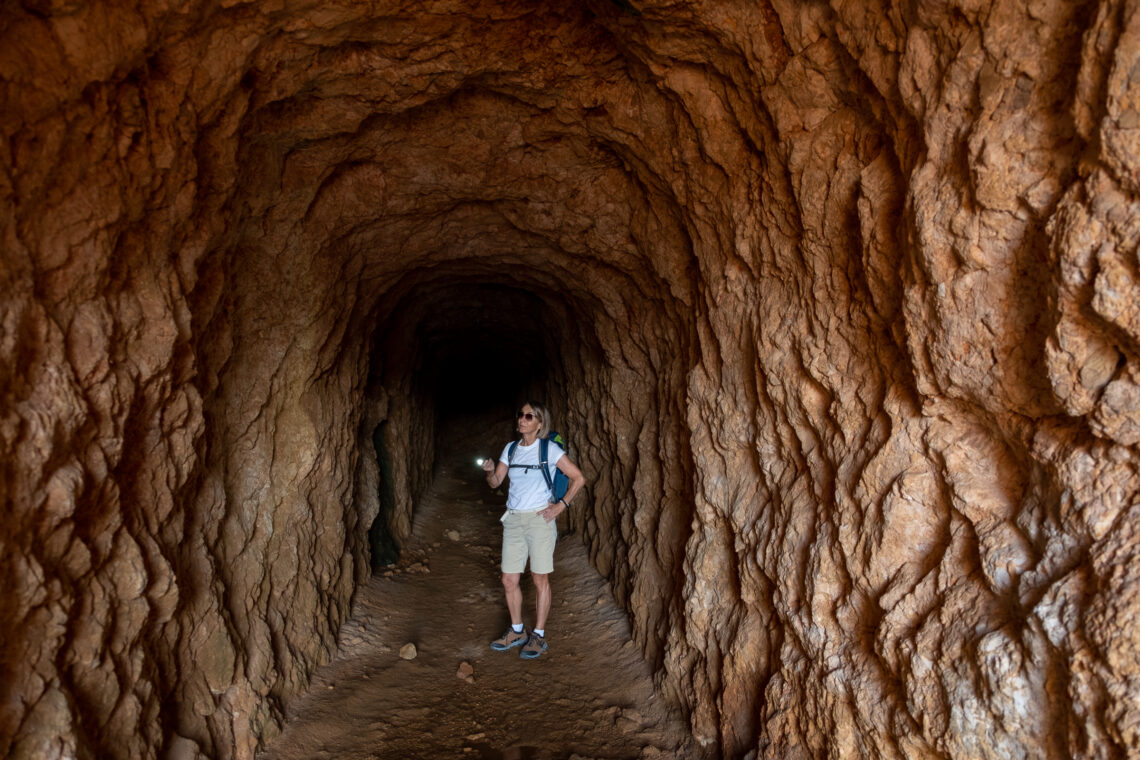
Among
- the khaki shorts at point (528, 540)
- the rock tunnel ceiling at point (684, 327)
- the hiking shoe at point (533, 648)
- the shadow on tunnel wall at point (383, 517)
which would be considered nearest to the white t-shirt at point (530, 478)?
the khaki shorts at point (528, 540)

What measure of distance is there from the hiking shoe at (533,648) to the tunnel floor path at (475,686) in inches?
2.2

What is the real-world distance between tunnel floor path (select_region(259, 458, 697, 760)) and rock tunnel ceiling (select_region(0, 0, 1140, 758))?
30 cm

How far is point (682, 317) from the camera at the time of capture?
17.4 feet

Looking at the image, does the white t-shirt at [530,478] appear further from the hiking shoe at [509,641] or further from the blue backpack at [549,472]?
the hiking shoe at [509,641]

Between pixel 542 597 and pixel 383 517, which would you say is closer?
pixel 542 597

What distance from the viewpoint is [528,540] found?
600 cm

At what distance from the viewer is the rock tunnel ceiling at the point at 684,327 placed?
207 centimetres

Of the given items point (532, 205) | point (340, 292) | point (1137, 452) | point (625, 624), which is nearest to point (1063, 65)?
point (1137, 452)

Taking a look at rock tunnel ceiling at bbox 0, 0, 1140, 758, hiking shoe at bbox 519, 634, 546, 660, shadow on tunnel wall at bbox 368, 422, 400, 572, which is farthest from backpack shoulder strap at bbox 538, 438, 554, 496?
shadow on tunnel wall at bbox 368, 422, 400, 572

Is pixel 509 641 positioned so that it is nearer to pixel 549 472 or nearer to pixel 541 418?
pixel 549 472

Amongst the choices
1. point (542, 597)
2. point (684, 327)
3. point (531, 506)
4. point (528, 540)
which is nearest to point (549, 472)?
point (531, 506)

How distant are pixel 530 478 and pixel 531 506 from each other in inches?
9.2

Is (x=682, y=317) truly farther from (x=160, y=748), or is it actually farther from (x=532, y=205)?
(x=160, y=748)

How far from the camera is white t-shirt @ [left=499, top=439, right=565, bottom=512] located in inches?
227
